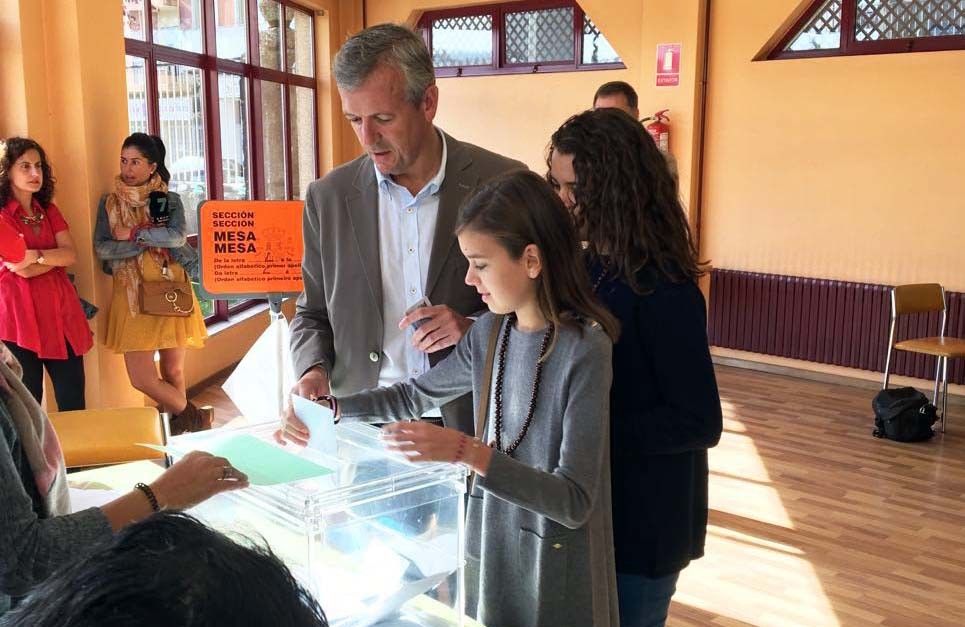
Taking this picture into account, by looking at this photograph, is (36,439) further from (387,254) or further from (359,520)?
(387,254)

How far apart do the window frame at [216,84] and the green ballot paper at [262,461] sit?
13.9 feet

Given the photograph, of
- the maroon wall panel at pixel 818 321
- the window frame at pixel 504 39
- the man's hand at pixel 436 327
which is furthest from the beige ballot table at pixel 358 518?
the window frame at pixel 504 39

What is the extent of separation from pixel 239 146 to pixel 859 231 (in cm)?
496

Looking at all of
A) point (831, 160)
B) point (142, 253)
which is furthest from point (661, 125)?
point (142, 253)

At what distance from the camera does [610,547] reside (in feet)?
4.73

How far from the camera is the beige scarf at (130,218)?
455 cm

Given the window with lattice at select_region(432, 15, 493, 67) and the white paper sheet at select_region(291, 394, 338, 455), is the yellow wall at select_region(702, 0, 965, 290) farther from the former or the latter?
the white paper sheet at select_region(291, 394, 338, 455)

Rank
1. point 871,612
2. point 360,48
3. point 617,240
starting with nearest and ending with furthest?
point 617,240 → point 360,48 → point 871,612

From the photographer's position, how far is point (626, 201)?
5.13 ft

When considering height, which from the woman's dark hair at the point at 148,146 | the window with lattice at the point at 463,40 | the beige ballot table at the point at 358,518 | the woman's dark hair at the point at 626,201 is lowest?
the beige ballot table at the point at 358,518

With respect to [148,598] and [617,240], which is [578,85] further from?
[148,598]

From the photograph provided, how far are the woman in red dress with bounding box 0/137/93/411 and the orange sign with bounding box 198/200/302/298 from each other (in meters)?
1.40

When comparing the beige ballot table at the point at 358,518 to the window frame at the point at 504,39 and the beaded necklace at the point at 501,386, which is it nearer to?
the beaded necklace at the point at 501,386

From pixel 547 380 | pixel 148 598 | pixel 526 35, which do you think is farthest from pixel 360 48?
pixel 526 35
